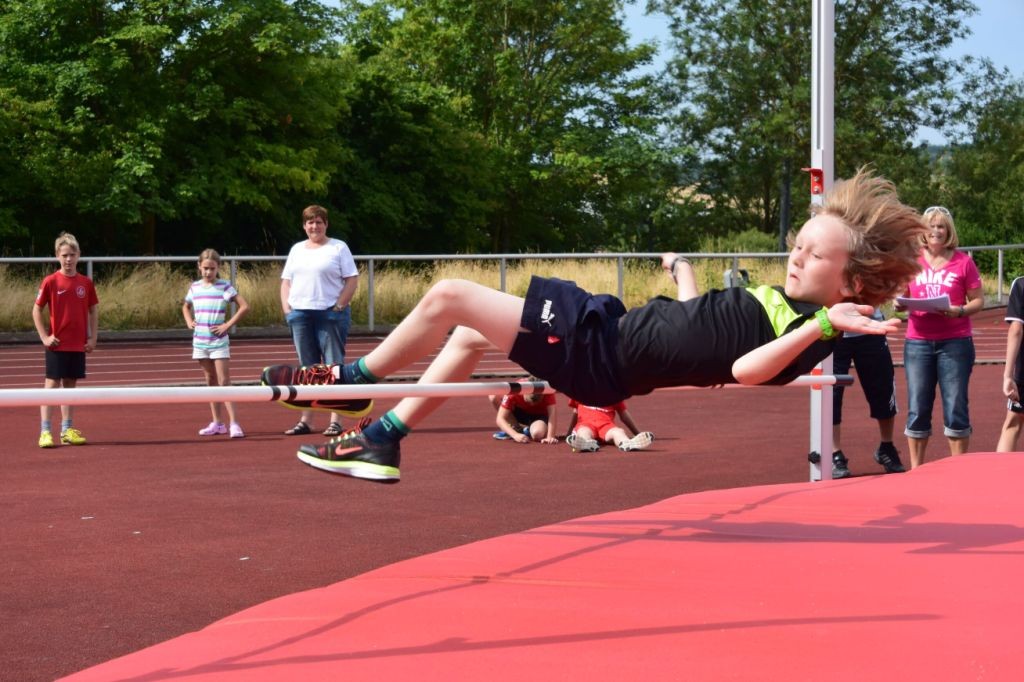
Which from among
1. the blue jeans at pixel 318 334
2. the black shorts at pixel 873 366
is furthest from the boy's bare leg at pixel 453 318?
the blue jeans at pixel 318 334

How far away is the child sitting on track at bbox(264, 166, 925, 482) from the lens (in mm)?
4367

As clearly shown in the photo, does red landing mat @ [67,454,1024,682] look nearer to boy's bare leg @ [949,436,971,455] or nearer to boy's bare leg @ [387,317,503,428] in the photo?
boy's bare leg @ [387,317,503,428]

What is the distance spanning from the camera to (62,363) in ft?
32.6

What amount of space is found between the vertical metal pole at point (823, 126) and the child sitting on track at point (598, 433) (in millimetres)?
1951

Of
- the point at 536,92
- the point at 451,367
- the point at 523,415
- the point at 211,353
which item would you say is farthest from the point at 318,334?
the point at 536,92

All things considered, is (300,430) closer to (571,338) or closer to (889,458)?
(889,458)

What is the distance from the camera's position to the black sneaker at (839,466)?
8314 mm

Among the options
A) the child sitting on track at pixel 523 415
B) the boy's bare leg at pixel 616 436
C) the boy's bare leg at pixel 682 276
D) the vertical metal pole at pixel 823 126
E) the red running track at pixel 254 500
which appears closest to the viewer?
the boy's bare leg at pixel 682 276

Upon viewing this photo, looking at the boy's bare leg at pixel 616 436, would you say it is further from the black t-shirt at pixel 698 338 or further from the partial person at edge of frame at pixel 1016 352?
the black t-shirt at pixel 698 338

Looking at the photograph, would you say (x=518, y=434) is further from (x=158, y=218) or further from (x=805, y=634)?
(x=158, y=218)

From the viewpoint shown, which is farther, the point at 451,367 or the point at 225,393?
the point at 451,367

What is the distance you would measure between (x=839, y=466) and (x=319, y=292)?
4223mm

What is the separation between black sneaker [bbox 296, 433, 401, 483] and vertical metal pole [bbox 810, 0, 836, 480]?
377 cm

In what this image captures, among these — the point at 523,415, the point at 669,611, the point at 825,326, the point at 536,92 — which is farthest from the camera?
the point at 536,92
